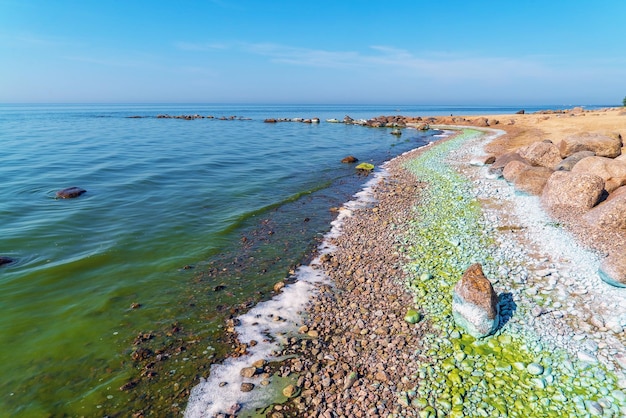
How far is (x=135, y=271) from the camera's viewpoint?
12258mm

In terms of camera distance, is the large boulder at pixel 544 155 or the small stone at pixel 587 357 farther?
the large boulder at pixel 544 155

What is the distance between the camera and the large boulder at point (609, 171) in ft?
47.3

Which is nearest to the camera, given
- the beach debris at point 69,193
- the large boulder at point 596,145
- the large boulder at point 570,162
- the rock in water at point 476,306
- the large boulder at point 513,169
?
the rock in water at point 476,306

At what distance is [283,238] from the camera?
49.8 feet

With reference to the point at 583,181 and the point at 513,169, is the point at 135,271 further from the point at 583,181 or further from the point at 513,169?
the point at 513,169

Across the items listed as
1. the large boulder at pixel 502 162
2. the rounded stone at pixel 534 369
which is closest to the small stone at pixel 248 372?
the rounded stone at pixel 534 369

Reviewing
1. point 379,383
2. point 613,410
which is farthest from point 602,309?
point 379,383

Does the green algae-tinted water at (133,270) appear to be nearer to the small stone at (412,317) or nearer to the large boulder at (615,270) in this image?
the small stone at (412,317)

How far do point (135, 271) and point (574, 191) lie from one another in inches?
760

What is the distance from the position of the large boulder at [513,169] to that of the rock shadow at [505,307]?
13307mm

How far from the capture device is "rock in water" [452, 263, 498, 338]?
7.73 metres

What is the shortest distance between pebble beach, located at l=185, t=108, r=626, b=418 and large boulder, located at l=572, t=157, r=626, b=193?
355 centimetres

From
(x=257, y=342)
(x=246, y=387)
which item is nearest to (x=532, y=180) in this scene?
(x=257, y=342)

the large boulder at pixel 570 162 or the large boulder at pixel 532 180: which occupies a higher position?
the large boulder at pixel 570 162
